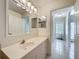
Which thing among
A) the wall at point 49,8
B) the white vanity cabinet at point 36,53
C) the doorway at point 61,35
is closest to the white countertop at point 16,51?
the white vanity cabinet at point 36,53

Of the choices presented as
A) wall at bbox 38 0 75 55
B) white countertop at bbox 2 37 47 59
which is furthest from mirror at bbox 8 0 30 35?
wall at bbox 38 0 75 55

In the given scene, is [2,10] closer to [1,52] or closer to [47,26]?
[1,52]

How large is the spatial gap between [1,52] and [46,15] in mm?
3311

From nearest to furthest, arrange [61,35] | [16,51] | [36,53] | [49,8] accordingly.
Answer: [16,51]
[36,53]
[49,8]
[61,35]

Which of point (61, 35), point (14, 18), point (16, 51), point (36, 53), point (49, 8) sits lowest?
point (61, 35)

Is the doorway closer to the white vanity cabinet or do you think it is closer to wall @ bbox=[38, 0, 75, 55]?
wall @ bbox=[38, 0, 75, 55]

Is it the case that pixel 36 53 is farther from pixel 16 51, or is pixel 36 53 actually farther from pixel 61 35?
pixel 61 35

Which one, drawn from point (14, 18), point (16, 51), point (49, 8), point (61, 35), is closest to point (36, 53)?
point (16, 51)

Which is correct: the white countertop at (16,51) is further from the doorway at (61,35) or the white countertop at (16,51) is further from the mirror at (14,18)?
the doorway at (61,35)

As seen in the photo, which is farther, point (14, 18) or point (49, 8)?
point (49, 8)

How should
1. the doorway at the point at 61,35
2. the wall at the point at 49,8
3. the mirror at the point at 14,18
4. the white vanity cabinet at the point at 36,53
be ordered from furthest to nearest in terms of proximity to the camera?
the doorway at the point at 61,35 < the wall at the point at 49,8 < the mirror at the point at 14,18 < the white vanity cabinet at the point at 36,53

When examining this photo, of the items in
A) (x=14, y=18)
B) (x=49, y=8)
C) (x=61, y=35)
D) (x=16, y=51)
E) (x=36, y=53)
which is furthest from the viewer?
(x=61, y=35)

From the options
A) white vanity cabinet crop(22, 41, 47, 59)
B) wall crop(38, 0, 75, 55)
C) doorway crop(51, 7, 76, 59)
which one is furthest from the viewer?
doorway crop(51, 7, 76, 59)

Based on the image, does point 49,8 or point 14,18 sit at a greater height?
point 49,8
